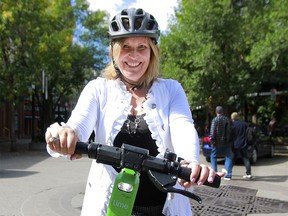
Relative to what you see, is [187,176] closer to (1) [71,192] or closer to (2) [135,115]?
(2) [135,115]

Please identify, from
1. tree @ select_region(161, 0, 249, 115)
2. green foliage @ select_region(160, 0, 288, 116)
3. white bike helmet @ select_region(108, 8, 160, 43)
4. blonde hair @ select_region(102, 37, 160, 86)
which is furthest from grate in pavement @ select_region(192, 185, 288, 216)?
tree @ select_region(161, 0, 249, 115)

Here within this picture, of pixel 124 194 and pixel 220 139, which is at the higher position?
pixel 124 194

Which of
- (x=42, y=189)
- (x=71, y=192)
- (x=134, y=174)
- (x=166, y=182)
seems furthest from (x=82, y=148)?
(x=42, y=189)

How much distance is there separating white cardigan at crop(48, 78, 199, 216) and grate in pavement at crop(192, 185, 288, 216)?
4.96 m

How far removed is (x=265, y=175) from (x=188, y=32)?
7.95 metres

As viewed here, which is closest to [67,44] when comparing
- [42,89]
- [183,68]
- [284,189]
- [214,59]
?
[42,89]

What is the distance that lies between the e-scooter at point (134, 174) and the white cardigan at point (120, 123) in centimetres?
25

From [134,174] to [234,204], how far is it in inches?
247

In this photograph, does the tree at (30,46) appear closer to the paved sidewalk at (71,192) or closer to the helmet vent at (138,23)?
the paved sidewalk at (71,192)

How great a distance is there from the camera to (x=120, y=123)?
6.90 ft

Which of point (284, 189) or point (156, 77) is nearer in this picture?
point (156, 77)

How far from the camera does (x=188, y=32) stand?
17.5m

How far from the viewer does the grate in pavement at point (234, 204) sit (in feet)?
22.8

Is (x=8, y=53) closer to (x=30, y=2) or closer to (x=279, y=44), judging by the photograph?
(x=30, y=2)
